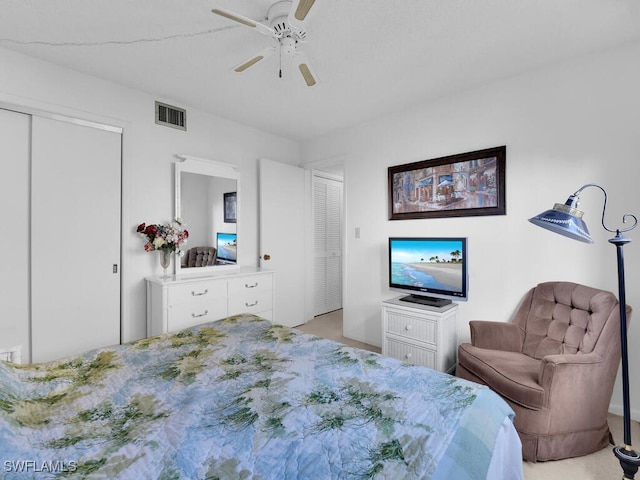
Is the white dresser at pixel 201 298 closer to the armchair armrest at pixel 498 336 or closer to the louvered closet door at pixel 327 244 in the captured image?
the louvered closet door at pixel 327 244

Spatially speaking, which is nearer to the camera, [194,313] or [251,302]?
[194,313]

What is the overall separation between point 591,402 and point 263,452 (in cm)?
191

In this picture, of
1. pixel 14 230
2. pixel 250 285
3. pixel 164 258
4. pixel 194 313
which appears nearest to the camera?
pixel 14 230

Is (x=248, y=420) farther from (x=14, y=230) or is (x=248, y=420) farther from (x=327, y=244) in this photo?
(x=327, y=244)

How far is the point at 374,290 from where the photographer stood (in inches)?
142

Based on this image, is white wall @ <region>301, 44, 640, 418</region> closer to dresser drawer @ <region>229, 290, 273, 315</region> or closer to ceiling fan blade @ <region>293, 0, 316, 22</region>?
dresser drawer @ <region>229, 290, 273, 315</region>

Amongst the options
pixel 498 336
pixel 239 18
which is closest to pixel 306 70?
pixel 239 18

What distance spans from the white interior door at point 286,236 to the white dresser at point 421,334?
5.30ft

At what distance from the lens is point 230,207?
11.9 feet

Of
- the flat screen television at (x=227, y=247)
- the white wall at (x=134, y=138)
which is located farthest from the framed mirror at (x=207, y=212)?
the white wall at (x=134, y=138)

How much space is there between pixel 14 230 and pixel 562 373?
371 centimetres

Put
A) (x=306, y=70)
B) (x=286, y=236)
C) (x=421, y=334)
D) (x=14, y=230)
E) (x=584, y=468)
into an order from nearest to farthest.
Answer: (x=584, y=468)
(x=306, y=70)
(x=14, y=230)
(x=421, y=334)
(x=286, y=236)

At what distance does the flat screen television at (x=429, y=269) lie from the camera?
2.72 metres

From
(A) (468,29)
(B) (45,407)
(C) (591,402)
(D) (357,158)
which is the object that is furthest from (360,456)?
(D) (357,158)
